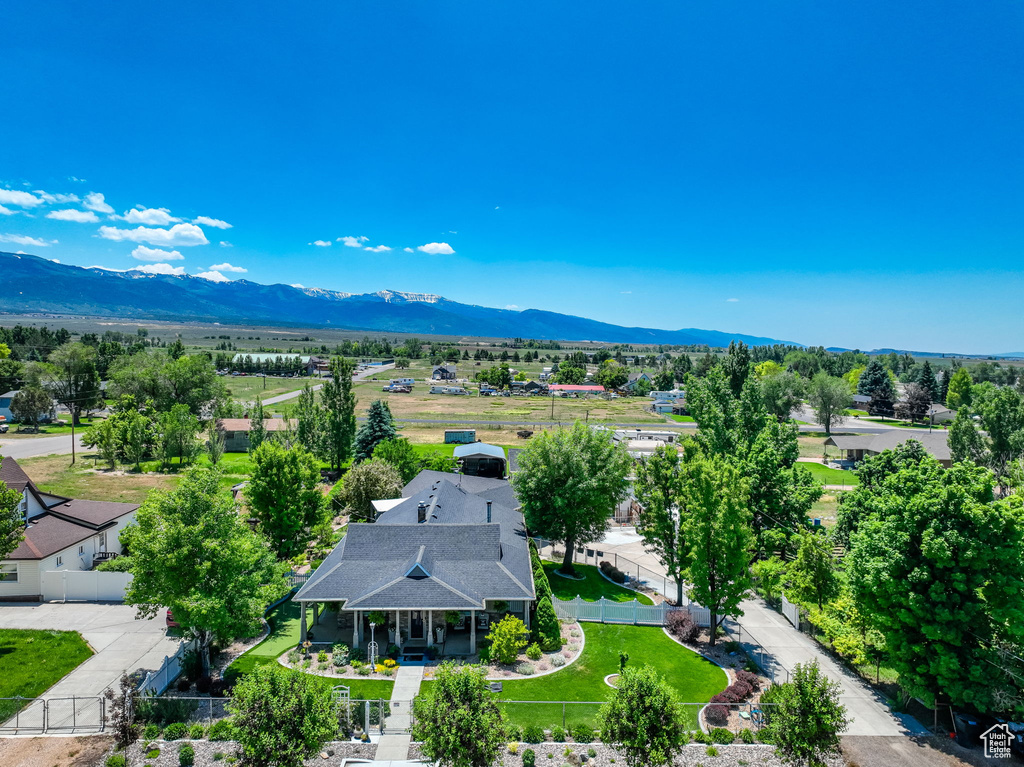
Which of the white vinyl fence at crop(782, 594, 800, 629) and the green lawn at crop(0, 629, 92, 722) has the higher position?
the green lawn at crop(0, 629, 92, 722)

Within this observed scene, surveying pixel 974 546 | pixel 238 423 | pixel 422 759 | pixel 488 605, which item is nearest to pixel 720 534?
pixel 974 546

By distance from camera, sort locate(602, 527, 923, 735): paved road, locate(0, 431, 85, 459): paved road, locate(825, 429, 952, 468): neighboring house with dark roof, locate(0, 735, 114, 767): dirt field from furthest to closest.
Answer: locate(825, 429, 952, 468): neighboring house with dark roof
locate(0, 431, 85, 459): paved road
locate(602, 527, 923, 735): paved road
locate(0, 735, 114, 767): dirt field

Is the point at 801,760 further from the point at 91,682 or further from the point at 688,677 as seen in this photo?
the point at 91,682

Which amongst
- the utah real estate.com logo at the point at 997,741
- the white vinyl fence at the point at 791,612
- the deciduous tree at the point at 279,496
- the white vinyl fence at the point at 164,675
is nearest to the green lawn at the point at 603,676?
the white vinyl fence at the point at 791,612

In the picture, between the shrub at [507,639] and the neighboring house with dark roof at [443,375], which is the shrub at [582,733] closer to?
the shrub at [507,639]

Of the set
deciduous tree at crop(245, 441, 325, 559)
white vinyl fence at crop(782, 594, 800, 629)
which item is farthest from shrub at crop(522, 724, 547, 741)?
deciduous tree at crop(245, 441, 325, 559)

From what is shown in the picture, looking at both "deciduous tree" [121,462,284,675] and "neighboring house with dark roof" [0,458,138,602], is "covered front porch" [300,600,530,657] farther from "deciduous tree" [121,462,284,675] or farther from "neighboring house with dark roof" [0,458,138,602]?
"neighboring house with dark roof" [0,458,138,602]

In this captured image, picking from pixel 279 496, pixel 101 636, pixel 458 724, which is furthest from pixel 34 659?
pixel 458 724
